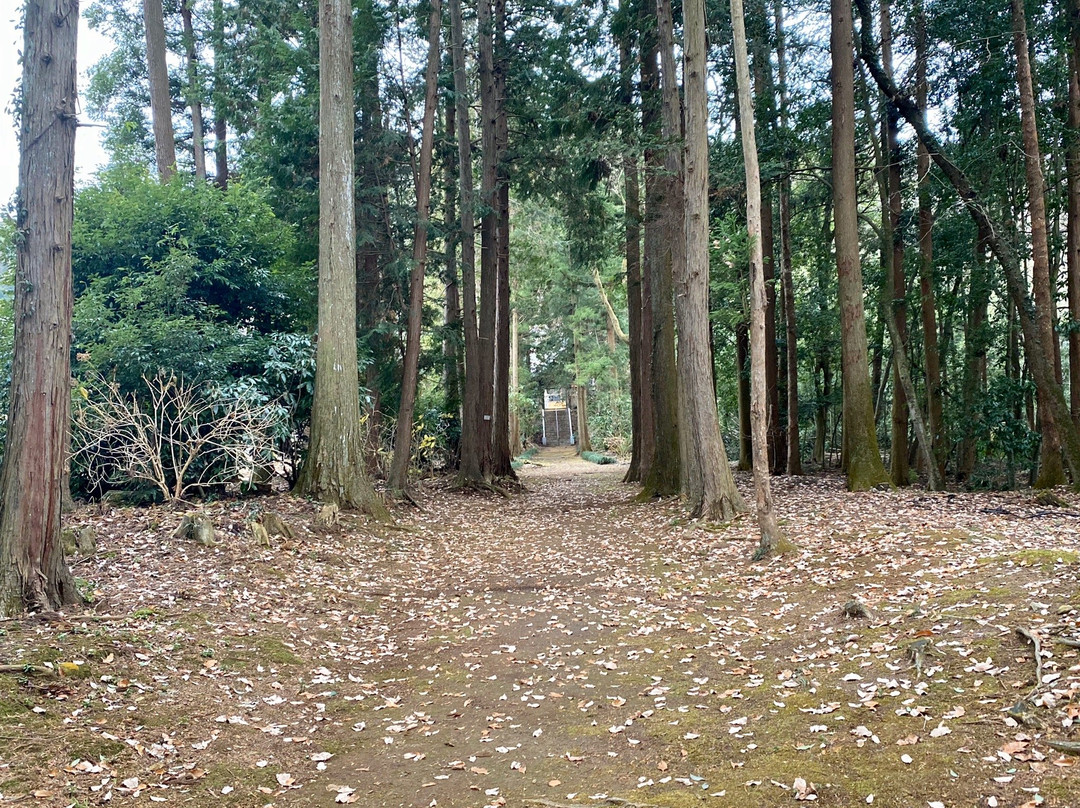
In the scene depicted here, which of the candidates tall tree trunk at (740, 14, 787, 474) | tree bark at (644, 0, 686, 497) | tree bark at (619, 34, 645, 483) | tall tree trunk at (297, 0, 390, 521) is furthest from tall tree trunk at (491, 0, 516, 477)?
tall tree trunk at (297, 0, 390, 521)

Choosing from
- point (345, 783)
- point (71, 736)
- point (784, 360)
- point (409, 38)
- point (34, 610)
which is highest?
point (409, 38)

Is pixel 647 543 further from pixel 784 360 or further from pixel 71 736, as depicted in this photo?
pixel 784 360

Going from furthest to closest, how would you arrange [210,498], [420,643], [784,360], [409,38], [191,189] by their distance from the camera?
1. [784,360]
2. [409,38]
3. [191,189]
4. [210,498]
5. [420,643]

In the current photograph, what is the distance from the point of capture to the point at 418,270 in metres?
14.1

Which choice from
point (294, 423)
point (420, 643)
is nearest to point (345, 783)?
point (420, 643)

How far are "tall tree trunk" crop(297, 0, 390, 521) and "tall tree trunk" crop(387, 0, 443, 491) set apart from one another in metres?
2.11

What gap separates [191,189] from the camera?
1231 cm

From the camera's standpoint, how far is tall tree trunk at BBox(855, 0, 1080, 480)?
1136cm

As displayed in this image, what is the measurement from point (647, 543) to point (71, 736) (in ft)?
25.0

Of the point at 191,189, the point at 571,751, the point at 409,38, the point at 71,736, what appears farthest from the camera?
the point at 409,38

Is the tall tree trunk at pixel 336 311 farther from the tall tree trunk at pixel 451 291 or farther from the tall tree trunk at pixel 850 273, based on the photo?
the tall tree trunk at pixel 850 273

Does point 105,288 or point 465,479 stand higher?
point 105,288

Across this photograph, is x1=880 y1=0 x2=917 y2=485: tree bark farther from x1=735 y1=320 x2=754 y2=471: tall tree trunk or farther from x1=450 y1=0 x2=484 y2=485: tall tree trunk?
x1=450 y1=0 x2=484 y2=485: tall tree trunk

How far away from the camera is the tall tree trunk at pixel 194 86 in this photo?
62.7ft
